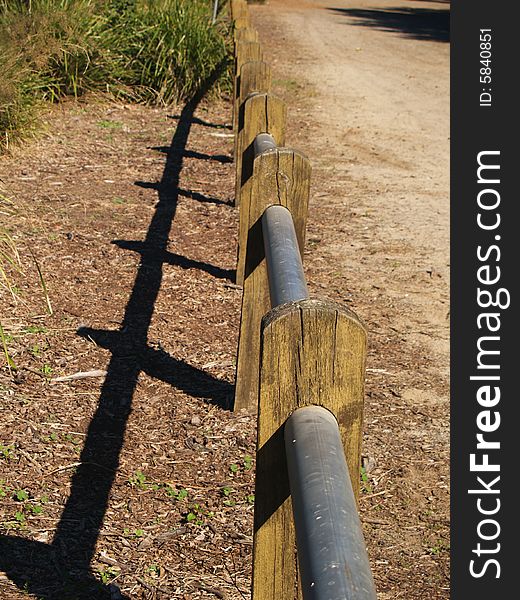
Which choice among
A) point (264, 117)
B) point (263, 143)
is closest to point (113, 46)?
point (264, 117)

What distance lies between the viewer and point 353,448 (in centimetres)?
240

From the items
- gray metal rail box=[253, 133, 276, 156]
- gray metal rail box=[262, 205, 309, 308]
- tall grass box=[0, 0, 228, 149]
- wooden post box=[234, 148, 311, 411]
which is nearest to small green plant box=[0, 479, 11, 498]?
wooden post box=[234, 148, 311, 411]

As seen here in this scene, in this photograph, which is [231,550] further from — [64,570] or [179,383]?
[179,383]

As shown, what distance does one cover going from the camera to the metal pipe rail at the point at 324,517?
169 cm

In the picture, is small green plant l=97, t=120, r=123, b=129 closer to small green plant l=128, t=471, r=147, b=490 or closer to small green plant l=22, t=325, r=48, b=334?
small green plant l=22, t=325, r=48, b=334

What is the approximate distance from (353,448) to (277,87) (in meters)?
12.1

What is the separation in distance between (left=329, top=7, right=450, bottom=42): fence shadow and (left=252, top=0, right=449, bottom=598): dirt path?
4.46 m

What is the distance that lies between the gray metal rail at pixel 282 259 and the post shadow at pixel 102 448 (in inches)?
42.5

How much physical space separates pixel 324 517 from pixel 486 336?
3525 mm

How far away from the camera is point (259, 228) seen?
4543 millimetres

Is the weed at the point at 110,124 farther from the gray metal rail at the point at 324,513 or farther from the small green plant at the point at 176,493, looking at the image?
the gray metal rail at the point at 324,513

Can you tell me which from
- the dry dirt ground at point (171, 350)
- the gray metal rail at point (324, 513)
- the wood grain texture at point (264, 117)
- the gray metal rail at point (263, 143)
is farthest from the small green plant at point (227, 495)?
the wood grain texture at point (264, 117)

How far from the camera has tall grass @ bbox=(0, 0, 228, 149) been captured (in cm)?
1054

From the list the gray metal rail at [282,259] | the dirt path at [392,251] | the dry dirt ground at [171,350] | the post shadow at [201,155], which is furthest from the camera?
the post shadow at [201,155]
